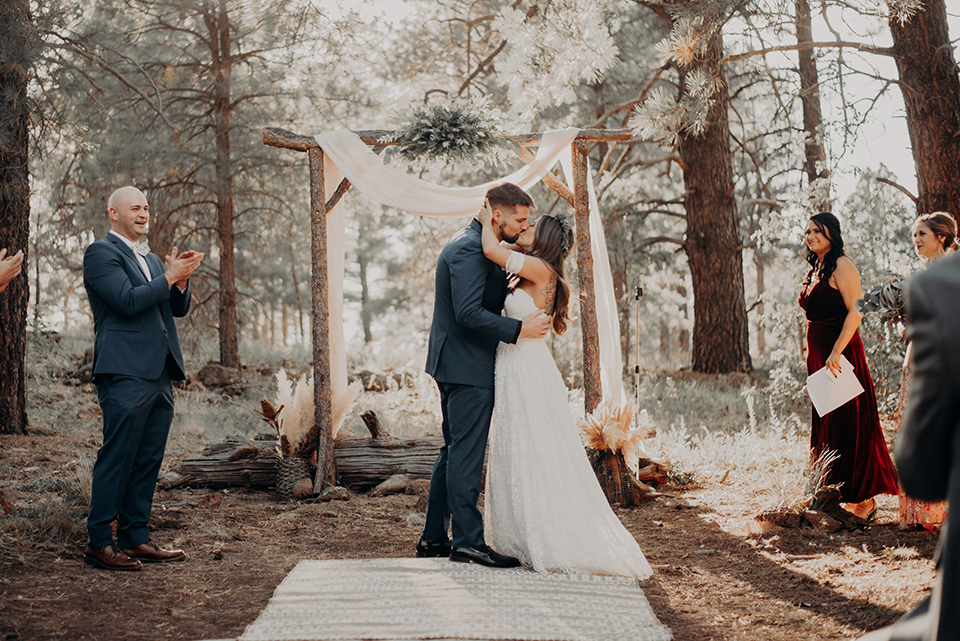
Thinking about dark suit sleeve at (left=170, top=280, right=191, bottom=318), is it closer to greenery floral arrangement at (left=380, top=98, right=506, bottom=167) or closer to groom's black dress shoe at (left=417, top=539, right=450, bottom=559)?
groom's black dress shoe at (left=417, top=539, right=450, bottom=559)

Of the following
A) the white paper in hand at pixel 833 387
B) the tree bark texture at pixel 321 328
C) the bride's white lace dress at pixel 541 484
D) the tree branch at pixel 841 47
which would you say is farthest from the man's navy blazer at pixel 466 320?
the tree branch at pixel 841 47

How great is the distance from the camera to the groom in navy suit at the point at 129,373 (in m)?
3.99

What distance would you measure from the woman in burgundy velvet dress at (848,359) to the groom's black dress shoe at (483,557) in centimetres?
222

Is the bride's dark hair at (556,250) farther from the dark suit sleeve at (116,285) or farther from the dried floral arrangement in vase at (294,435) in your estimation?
the dried floral arrangement in vase at (294,435)

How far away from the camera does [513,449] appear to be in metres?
4.00

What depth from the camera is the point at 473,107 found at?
19.3 ft

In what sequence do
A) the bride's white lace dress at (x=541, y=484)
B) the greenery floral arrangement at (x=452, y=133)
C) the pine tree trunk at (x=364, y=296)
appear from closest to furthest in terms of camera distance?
1. the bride's white lace dress at (x=541, y=484)
2. the greenery floral arrangement at (x=452, y=133)
3. the pine tree trunk at (x=364, y=296)

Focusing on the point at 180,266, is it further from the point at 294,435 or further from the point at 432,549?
the point at 294,435

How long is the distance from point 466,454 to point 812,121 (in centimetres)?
972

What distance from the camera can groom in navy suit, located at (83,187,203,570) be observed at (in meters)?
3.99

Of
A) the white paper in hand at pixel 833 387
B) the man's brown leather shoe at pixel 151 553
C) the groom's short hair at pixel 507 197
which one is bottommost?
the man's brown leather shoe at pixel 151 553

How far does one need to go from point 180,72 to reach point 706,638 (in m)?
11.0

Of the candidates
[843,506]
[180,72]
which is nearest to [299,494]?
[843,506]

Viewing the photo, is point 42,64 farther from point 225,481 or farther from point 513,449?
point 513,449
